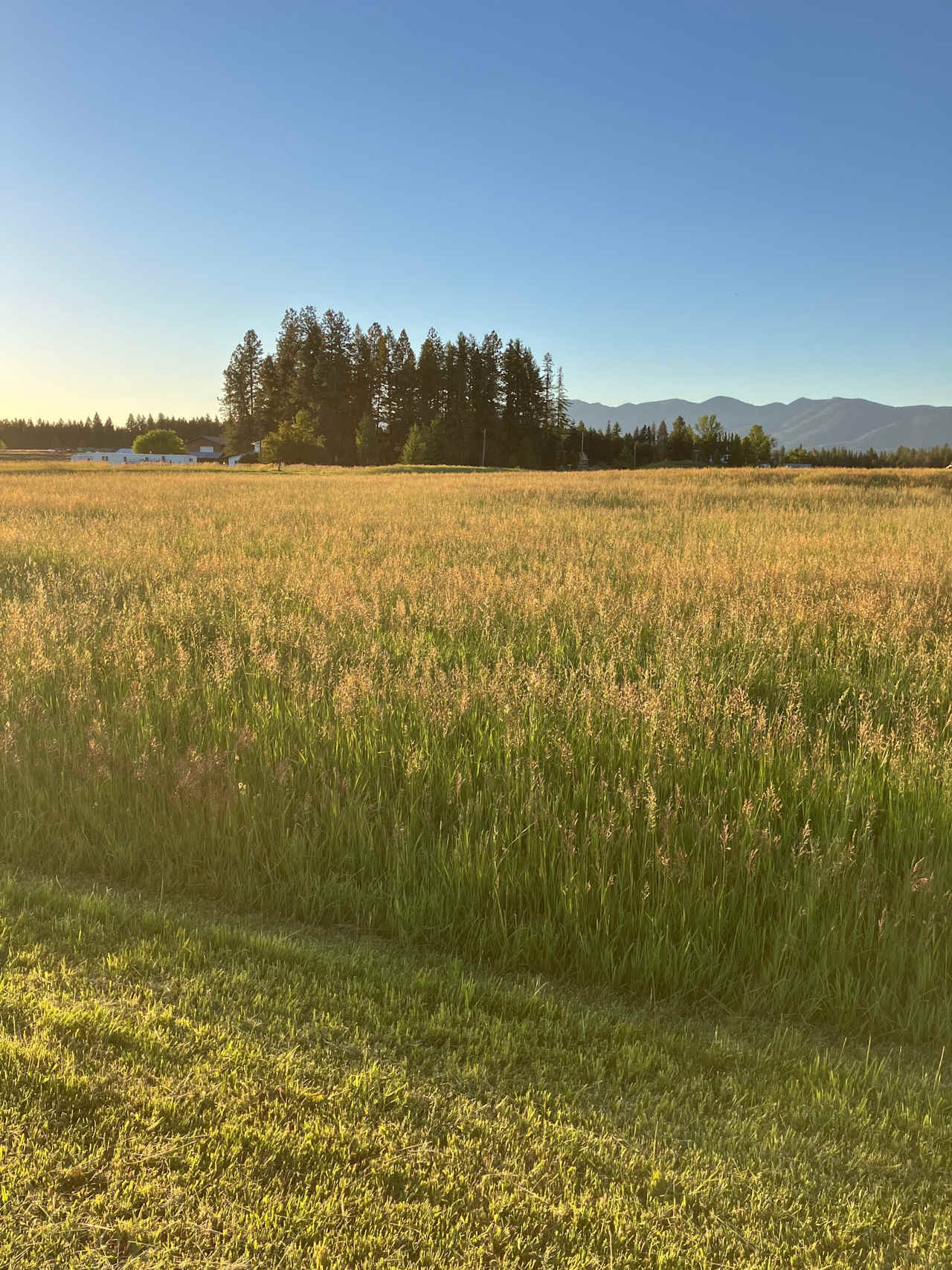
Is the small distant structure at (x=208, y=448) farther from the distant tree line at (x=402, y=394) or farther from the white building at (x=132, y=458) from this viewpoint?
the distant tree line at (x=402, y=394)

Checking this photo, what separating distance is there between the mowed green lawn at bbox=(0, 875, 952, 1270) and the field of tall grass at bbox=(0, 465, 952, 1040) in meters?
0.45

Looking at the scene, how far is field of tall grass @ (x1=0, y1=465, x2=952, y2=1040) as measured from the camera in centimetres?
361

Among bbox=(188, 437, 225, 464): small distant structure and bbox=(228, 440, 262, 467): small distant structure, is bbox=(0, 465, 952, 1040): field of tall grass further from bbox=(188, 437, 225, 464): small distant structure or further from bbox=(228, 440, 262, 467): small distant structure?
bbox=(188, 437, 225, 464): small distant structure

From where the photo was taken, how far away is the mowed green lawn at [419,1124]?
6.47ft

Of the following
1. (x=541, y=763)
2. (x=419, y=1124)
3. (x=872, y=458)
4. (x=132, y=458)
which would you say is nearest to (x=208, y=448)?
(x=132, y=458)

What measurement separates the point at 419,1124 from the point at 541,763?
102 inches

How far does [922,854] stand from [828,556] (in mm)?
8204

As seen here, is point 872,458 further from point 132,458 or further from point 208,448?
point 208,448

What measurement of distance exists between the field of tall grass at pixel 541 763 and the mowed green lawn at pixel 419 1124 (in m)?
0.45

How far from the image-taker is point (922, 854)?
403 centimetres

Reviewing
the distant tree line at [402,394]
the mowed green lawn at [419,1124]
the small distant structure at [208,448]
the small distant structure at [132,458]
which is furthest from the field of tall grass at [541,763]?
the small distant structure at [208,448]

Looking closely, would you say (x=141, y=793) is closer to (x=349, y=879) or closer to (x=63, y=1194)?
(x=349, y=879)

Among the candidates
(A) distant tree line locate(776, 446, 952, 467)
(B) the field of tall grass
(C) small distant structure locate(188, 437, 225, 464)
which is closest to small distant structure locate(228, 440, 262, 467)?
(C) small distant structure locate(188, 437, 225, 464)


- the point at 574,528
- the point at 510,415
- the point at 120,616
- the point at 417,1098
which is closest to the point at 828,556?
the point at 574,528
